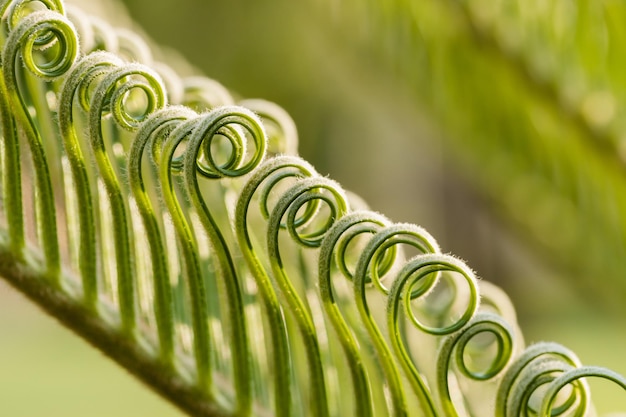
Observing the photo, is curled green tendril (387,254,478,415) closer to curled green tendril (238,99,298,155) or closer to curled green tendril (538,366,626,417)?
curled green tendril (538,366,626,417)

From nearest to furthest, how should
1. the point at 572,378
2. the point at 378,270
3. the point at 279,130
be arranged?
the point at 572,378 → the point at 378,270 → the point at 279,130

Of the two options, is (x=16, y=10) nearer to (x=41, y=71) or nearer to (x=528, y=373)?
(x=41, y=71)

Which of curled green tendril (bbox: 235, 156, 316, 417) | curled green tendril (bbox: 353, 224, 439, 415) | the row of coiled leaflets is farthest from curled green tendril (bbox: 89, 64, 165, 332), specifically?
curled green tendril (bbox: 353, 224, 439, 415)

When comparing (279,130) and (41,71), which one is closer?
(41,71)

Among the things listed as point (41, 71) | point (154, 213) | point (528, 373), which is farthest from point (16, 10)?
point (528, 373)

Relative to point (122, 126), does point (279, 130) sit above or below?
above

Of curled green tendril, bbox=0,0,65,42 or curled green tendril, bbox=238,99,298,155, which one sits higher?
curled green tendril, bbox=238,99,298,155
